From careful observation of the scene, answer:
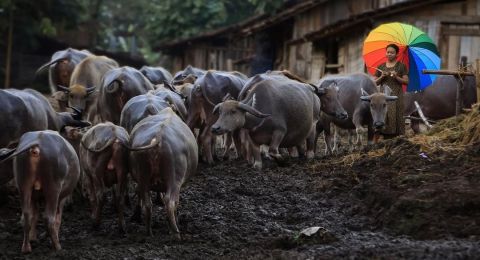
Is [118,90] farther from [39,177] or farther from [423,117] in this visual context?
[39,177]

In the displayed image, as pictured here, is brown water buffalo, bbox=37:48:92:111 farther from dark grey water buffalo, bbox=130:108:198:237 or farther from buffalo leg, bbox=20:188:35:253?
buffalo leg, bbox=20:188:35:253

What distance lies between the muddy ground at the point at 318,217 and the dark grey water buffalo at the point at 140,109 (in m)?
1.24

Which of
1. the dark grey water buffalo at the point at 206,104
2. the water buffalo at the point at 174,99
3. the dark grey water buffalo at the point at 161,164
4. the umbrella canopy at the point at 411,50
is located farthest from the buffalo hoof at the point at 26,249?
the umbrella canopy at the point at 411,50

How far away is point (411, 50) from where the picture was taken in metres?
17.2

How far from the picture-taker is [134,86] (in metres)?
16.8

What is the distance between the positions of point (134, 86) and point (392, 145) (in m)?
5.34

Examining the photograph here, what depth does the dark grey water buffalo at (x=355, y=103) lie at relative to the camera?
1802cm

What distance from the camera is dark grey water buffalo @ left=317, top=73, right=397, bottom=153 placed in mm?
18016

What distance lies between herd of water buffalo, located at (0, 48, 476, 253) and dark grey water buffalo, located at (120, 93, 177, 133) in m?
0.02

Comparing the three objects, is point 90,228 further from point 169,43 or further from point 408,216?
point 169,43

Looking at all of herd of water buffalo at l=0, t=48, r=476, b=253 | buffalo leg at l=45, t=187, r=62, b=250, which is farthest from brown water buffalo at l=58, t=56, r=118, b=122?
buffalo leg at l=45, t=187, r=62, b=250

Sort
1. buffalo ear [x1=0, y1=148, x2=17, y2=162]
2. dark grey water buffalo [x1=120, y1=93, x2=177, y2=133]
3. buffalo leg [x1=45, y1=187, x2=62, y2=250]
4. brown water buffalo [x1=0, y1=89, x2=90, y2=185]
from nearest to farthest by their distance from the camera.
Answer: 1. buffalo leg [x1=45, y1=187, x2=62, y2=250]
2. buffalo ear [x1=0, y1=148, x2=17, y2=162]
3. brown water buffalo [x1=0, y1=89, x2=90, y2=185]
4. dark grey water buffalo [x1=120, y1=93, x2=177, y2=133]

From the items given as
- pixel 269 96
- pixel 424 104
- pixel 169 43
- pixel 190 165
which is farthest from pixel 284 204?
pixel 169 43

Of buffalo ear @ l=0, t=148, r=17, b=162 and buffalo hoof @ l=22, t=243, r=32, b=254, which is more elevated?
buffalo ear @ l=0, t=148, r=17, b=162
